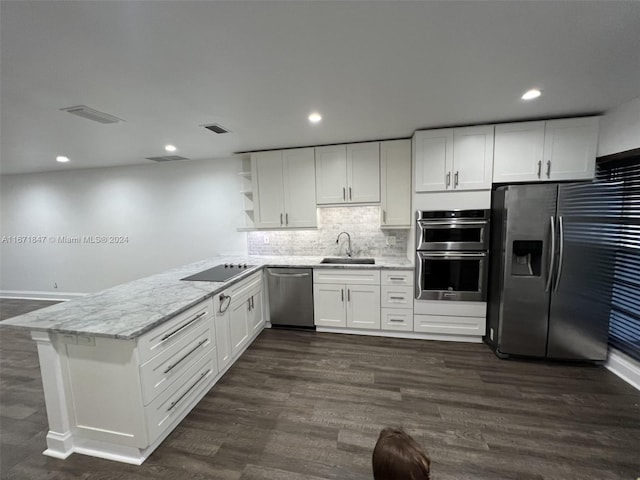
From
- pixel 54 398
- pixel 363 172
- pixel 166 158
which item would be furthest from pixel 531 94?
pixel 166 158

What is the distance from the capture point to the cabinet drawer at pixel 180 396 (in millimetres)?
1683

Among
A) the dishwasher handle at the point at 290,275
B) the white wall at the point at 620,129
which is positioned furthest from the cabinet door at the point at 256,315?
the white wall at the point at 620,129

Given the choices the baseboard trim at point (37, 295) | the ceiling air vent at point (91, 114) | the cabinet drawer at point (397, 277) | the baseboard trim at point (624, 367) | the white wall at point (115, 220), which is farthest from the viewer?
the baseboard trim at point (37, 295)

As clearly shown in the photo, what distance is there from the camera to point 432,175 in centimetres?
292

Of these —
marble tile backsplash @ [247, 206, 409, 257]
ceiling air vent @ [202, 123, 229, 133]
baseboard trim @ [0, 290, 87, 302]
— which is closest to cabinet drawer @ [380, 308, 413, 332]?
marble tile backsplash @ [247, 206, 409, 257]

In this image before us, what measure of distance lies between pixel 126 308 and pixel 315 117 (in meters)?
2.27

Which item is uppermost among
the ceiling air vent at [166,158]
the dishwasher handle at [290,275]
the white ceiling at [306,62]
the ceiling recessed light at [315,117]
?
the ceiling air vent at [166,158]

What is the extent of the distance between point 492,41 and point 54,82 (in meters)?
2.81

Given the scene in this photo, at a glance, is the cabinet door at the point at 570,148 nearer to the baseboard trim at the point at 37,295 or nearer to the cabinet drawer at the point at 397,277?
the cabinet drawer at the point at 397,277

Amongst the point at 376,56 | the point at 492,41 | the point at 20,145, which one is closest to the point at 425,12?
the point at 376,56

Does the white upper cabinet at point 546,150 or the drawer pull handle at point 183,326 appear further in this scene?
the white upper cabinet at point 546,150

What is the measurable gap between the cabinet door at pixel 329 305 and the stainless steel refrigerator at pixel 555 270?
1730mm

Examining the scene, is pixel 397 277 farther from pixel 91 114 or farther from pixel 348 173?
pixel 91 114

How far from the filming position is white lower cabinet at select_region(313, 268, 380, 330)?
3.20 meters
